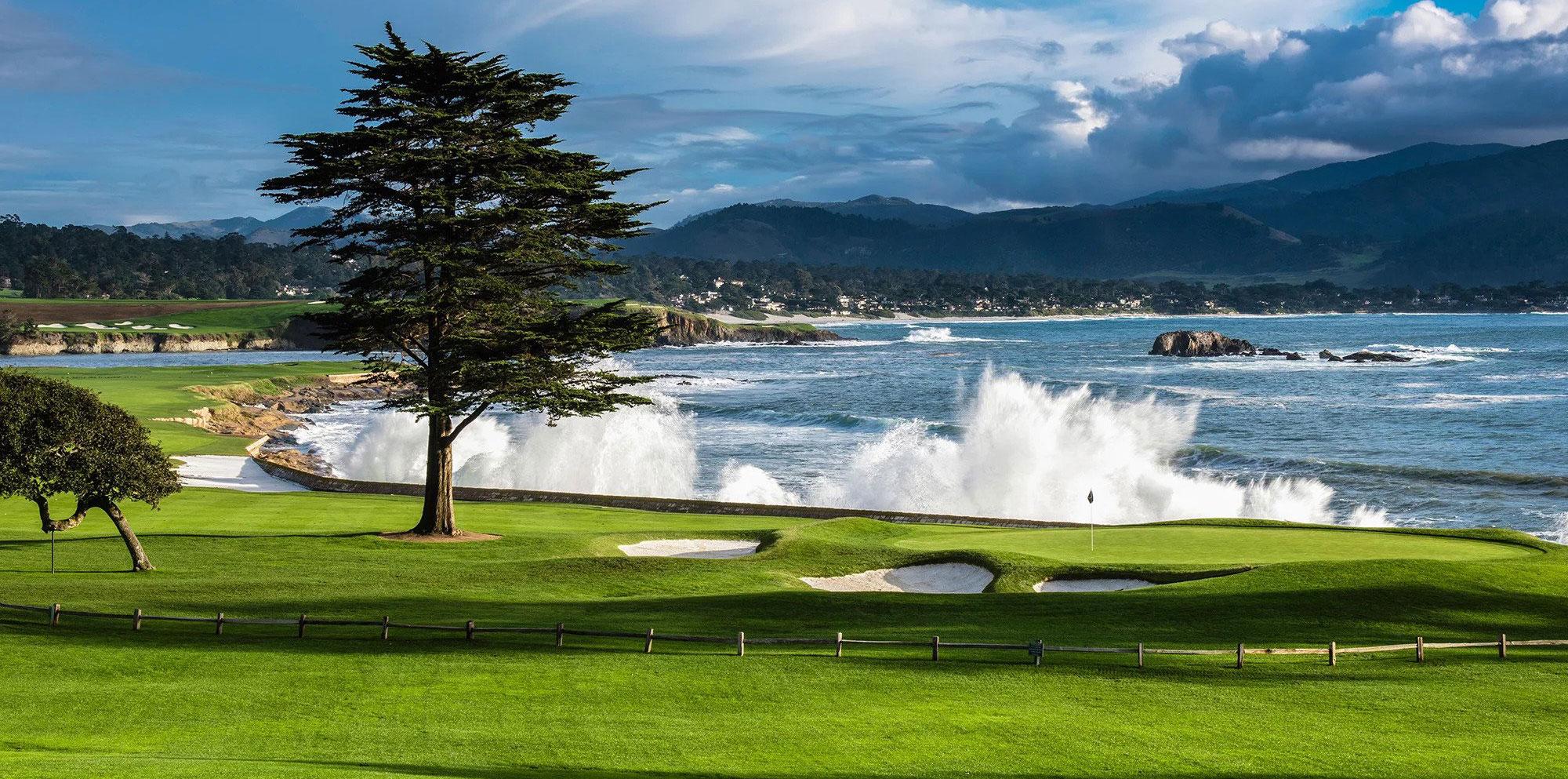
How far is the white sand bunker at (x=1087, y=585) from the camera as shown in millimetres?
23312

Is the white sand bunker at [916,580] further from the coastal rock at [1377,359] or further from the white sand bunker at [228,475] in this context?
the coastal rock at [1377,359]

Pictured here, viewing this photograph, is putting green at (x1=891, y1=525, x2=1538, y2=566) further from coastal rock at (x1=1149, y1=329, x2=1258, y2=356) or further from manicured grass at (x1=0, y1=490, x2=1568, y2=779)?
coastal rock at (x1=1149, y1=329, x2=1258, y2=356)

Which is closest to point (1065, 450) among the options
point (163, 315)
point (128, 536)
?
point (128, 536)

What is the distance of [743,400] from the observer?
8694 cm

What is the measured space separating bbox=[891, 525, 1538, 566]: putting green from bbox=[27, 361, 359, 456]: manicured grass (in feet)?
110

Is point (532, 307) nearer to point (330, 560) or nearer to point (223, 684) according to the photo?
point (330, 560)

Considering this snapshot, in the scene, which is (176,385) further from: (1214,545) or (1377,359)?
(1377,359)

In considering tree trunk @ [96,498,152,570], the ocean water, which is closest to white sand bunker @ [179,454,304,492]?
the ocean water

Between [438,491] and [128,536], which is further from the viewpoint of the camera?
[438,491]

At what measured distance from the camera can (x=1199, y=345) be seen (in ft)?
488

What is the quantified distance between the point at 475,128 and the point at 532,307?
4.43 m

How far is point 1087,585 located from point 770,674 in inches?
346

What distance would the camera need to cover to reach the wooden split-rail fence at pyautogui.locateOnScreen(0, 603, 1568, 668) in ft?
58.3

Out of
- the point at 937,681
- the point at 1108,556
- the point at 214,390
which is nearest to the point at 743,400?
the point at 214,390
